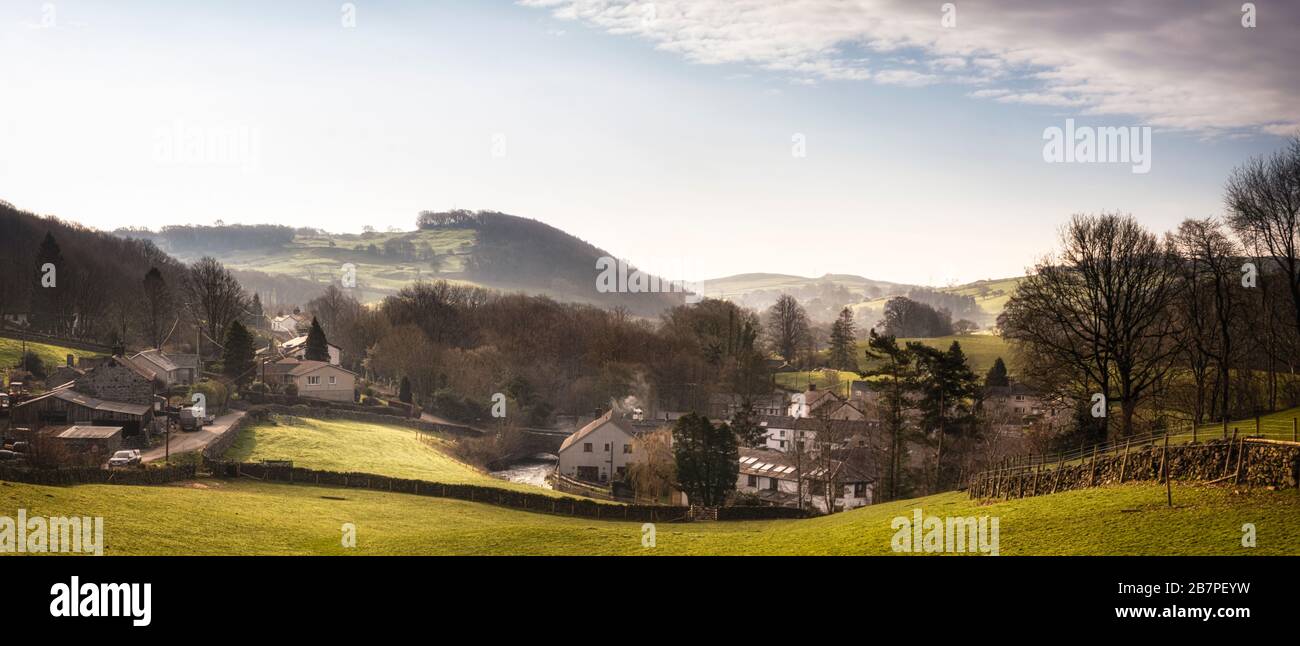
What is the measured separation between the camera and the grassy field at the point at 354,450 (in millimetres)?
53594

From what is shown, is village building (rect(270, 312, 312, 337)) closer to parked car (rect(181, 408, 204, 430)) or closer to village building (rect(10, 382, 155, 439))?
parked car (rect(181, 408, 204, 430))

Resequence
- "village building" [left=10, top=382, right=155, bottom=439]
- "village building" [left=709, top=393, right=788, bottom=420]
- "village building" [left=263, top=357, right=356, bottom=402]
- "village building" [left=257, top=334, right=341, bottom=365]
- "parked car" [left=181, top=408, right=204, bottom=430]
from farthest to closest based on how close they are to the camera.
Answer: "village building" [left=257, top=334, right=341, bottom=365], "village building" [left=709, top=393, right=788, bottom=420], "village building" [left=263, top=357, right=356, bottom=402], "parked car" [left=181, top=408, right=204, bottom=430], "village building" [left=10, top=382, right=155, bottom=439]

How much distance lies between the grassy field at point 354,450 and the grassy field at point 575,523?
8278 mm

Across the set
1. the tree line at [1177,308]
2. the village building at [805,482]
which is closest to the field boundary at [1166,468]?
the tree line at [1177,308]

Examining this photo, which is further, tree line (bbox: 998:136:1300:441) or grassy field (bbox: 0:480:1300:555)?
tree line (bbox: 998:136:1300:441)

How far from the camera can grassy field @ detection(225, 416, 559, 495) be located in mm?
53594

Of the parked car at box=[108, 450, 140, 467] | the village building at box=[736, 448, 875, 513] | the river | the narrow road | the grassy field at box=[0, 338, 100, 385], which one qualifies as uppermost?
the grassy field at box=[0, 338, 100, 385]

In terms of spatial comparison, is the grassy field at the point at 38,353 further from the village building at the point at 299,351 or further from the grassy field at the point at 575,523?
the grassy field at the point at 575,523

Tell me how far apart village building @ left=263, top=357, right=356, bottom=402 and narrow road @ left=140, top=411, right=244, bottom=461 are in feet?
67.4

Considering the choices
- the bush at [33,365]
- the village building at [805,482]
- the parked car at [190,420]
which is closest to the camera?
the village building at [805,482]

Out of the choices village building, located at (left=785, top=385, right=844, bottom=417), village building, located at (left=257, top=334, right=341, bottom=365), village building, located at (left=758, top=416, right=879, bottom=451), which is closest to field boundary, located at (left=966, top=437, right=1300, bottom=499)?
village building, located at (left=758, top=416, right=879, bottom=451)

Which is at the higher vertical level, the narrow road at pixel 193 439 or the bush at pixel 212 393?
the bush at pixel 212 393
